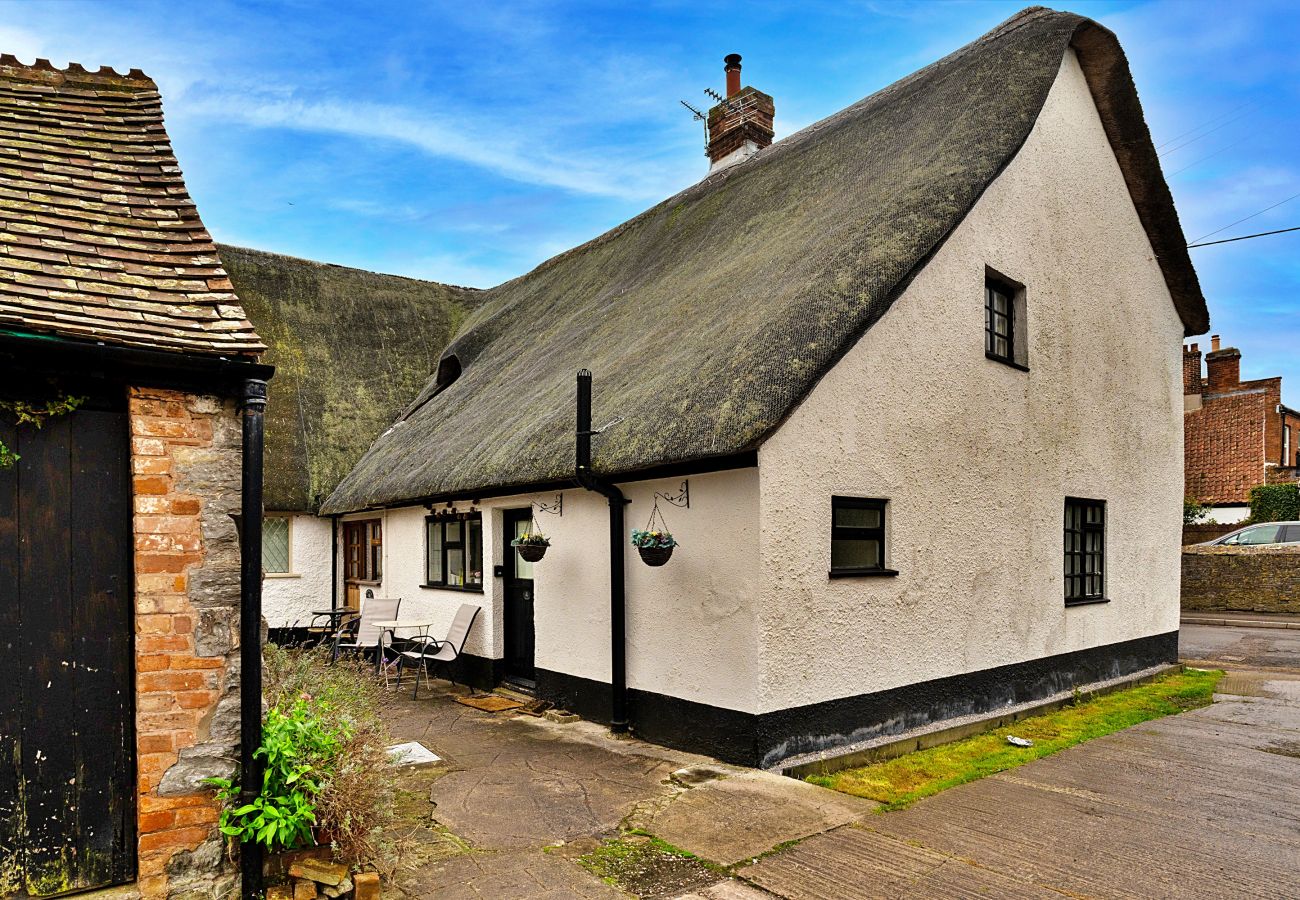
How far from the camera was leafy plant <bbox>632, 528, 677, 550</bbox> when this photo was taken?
7230mm

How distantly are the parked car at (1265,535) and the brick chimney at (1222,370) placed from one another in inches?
291

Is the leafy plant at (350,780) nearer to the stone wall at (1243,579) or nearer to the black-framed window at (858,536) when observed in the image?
the black-framed window at (858,536)

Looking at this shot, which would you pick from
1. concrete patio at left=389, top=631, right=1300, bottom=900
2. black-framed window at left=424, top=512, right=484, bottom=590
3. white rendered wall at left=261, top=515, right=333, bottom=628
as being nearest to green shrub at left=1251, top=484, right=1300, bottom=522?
concrete patio at left=389, top=631, right=1300, bottom=900

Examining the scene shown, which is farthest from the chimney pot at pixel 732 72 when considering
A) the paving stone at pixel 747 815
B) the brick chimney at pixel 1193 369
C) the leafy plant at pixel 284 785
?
the brick chimney at pixel 1193 369

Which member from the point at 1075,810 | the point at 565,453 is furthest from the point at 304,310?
the point at 1075,810

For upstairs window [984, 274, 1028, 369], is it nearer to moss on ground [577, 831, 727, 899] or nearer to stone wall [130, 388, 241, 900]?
moss on ground [577, 831, 727, 899]

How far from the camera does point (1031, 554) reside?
9.42m

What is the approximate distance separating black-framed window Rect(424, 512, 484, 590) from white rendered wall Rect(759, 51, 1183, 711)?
5.04m

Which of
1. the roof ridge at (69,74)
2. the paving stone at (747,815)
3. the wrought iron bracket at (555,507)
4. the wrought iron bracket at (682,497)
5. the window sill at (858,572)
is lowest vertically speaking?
the paving stone at (747,815)

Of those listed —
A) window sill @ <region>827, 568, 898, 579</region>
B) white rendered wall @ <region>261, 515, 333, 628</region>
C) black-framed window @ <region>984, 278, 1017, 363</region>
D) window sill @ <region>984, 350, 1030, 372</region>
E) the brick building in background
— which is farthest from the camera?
the brick building in background

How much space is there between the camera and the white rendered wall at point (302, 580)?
48.0 ft

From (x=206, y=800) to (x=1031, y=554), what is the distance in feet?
27.0

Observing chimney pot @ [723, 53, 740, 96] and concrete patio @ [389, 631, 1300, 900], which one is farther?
chimney pot @ [723, 53, 740, 96]

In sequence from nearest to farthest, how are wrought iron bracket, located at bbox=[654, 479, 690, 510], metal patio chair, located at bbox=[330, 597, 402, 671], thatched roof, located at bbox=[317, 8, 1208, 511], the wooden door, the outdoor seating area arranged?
1. thatched roof, located at bbox=[317, 8, 1208, 511]
2. wrought iron bracket, located at bbox=[654, 479, 690, 510]
3. the outdoor seating area
4. metal patio chair, located at bbox=[330, 597, 402, 671]
5. the wooden door
